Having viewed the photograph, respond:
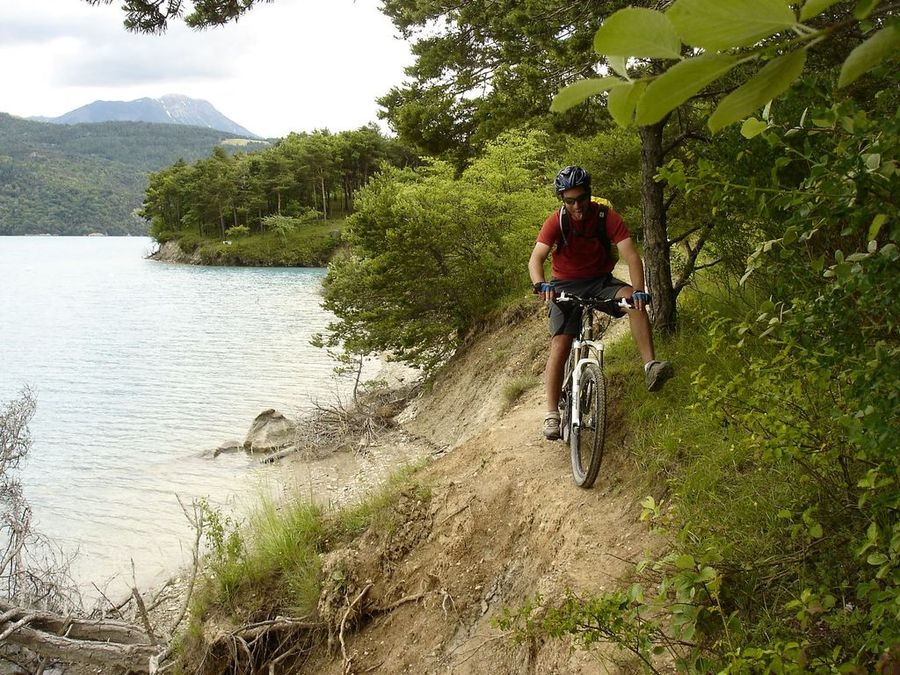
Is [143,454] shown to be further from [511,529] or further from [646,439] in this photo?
[646,439]

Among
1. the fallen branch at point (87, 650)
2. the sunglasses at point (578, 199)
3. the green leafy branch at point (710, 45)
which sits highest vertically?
the sunglasses at point (578, 199)

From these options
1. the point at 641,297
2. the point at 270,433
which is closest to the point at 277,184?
the point at 270,433

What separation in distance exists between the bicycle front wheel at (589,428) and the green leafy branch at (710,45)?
4.39m

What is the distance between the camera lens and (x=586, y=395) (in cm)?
528

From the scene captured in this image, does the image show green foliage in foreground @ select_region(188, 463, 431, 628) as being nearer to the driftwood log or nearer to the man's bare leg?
the driftwood log

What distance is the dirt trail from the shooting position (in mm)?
4066

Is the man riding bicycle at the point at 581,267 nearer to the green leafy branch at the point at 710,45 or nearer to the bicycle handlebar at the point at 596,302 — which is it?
the bicycle handlebar at the point at 596,302

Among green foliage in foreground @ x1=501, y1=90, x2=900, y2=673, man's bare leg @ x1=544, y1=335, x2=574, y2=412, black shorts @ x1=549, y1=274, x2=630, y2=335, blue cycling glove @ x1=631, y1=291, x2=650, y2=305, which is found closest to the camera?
green foliage in foreground @ x1=501, y1=90, x2=900, y2=673

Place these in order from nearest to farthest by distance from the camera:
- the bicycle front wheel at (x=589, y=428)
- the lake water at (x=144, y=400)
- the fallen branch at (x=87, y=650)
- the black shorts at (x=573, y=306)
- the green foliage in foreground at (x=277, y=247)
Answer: the bicycle front wheel at (x=589, y=428), the black shorts at (x=573, y=306), the fallen branch at (x=87, y=650), the lake water at (x=144, y=400), the green foliage in foreground at (x=277, y=247)

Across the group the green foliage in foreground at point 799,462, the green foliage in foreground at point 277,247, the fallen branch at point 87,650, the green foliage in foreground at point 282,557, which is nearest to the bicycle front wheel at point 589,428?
the green foliage in foreground at point 799,462

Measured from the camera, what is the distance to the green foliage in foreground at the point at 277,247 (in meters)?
75.1

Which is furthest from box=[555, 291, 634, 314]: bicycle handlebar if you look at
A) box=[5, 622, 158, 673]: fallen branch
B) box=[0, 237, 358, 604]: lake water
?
box=[0, 237, 358, 604]: lake water

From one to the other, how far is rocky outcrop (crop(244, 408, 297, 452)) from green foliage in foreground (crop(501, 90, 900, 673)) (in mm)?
10426

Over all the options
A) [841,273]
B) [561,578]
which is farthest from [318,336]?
[841,273]
